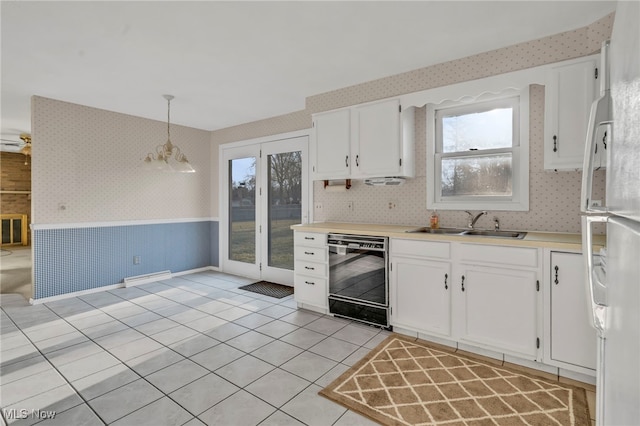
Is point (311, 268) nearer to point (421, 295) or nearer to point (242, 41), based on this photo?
point (421, 295)

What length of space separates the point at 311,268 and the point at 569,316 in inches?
91.6

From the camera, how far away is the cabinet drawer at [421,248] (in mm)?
2842

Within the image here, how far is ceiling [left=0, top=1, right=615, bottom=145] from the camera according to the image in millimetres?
2355

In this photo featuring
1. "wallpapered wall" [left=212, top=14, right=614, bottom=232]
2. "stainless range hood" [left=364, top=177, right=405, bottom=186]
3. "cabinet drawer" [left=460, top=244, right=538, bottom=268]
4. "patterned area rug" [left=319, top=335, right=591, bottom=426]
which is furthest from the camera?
"stainless range hood" [left=364, top=177, right=405, bottom=186]

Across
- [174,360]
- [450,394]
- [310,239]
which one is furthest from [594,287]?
[310,239]

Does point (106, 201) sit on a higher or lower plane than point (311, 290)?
higher

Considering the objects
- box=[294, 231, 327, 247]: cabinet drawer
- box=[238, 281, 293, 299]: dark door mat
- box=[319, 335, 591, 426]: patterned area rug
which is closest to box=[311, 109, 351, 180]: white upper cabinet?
box=[294, 231, 327, 247]: cabinet drawer

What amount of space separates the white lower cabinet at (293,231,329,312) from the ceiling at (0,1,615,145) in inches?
70.0

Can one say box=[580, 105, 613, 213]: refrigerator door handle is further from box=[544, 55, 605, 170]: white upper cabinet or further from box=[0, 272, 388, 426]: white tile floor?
box=[544, 55, 605, 170]: white upper cabinet

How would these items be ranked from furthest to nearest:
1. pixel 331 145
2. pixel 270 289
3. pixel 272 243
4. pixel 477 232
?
pixel 272 243
pixel 270 289
pixel 331 145
pixel 477 232

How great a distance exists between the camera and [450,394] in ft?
7.23

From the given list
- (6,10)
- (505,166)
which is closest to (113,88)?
(6,10)

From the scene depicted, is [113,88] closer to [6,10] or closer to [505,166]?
[6,10]

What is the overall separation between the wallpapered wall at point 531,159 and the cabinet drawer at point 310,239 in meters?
0.56
